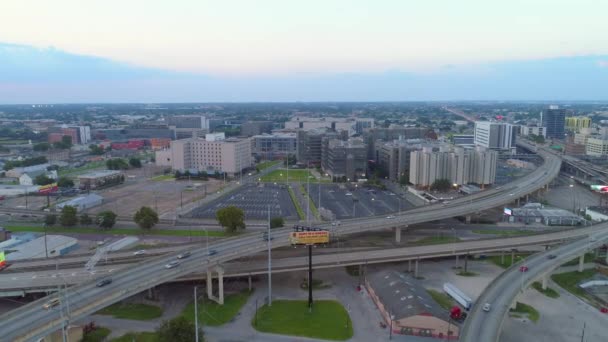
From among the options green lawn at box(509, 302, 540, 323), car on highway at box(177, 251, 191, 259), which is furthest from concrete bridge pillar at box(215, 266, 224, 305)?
green lawn at box(509, 302, 540, 323)

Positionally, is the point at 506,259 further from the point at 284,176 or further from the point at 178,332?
the point at 284,176

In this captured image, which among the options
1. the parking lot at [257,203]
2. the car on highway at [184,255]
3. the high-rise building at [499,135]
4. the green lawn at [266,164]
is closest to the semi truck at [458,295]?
the car on highway at [184,255]

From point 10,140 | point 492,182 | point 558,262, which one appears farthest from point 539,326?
point 10,140

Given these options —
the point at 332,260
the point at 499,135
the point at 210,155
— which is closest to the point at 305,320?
the point at 332,260

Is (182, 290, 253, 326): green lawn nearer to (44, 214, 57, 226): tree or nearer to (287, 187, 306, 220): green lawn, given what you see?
(287, 187, 306, 220): green lawn

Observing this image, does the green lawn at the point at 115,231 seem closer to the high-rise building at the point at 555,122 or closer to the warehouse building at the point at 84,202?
the warehouse building at the point at 84,202

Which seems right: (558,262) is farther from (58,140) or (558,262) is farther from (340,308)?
(58,140)
